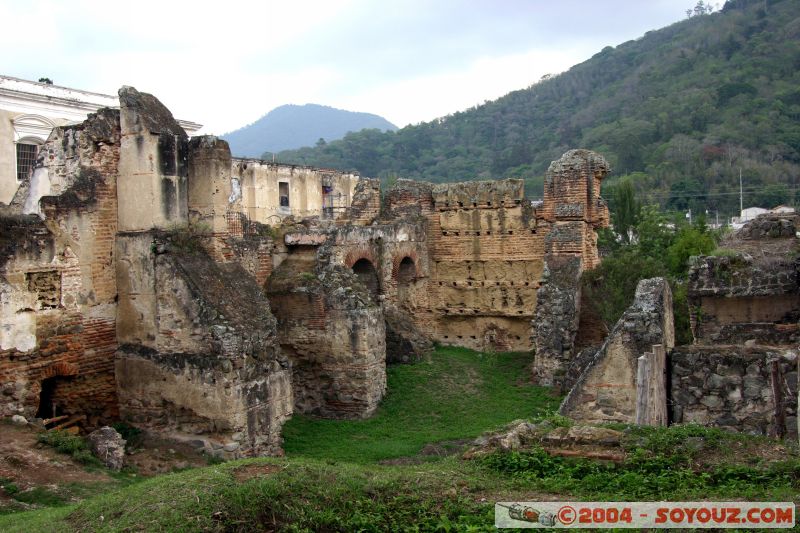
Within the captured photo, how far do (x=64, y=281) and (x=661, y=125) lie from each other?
5305 cm

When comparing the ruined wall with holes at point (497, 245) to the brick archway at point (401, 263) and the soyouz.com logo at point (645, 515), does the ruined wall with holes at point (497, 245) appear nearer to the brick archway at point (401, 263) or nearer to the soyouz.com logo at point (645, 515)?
the brick archway at point (401, 263)

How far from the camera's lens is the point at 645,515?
16.3ft

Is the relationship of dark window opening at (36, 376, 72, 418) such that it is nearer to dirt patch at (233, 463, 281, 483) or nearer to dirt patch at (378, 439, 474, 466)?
dirt patch at (378, 439, 474, 466)

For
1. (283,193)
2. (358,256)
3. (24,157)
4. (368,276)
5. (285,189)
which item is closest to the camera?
(358,256)

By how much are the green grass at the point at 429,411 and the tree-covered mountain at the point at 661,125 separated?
27.5 meters

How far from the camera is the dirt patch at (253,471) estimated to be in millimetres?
6209

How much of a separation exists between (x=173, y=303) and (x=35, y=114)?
20252 millimetres

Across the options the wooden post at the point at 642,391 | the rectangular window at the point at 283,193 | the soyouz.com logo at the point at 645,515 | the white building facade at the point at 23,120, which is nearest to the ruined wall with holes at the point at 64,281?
the soyouz.com logo at the point at 645,515

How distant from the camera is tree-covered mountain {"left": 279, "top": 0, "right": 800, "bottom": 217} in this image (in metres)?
49.8

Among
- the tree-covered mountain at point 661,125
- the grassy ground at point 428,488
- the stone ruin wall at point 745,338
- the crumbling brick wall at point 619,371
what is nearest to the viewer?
the grassy ground at point 428,488

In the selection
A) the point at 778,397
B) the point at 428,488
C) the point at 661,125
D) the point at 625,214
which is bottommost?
the point at 428,488

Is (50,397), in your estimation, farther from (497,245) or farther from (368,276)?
(497,245)

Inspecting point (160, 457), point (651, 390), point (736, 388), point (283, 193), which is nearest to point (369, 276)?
point (160, 457)

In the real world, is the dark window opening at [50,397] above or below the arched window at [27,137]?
below
